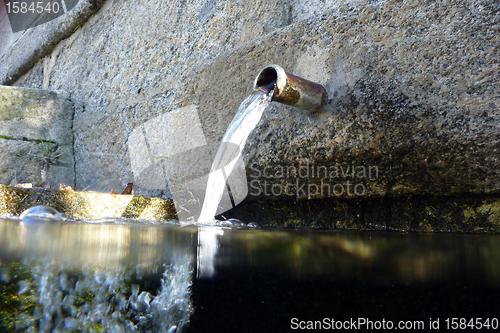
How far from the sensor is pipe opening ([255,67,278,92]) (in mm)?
1268

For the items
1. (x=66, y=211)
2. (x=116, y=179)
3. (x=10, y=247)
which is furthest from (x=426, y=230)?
(x=116, y=179)

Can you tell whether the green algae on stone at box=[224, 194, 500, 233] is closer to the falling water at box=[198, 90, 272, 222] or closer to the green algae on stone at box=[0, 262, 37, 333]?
the falling water at box=[198, 90, 272, 222]

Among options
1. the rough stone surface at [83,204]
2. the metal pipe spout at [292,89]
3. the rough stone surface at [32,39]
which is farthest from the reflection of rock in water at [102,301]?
the rough stone surface at [32,39]

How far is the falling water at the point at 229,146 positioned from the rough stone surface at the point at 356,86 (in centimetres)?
11

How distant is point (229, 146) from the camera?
1435mm

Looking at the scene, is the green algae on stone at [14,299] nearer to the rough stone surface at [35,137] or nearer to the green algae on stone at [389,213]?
the green algae on stone at [389,213]

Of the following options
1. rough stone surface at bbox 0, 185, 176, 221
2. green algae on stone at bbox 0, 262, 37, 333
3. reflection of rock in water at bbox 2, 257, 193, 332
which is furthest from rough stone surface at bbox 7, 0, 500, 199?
green algae on stone at bbox 0, 262, 37, 333

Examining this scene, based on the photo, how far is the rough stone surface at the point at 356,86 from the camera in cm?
101

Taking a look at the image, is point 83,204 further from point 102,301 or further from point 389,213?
point 389,213

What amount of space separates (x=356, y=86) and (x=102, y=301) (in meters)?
1.10

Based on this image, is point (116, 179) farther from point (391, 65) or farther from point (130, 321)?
point (130, 321)

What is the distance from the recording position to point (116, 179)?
2.37m

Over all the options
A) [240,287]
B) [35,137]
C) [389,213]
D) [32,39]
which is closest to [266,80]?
[389,213]

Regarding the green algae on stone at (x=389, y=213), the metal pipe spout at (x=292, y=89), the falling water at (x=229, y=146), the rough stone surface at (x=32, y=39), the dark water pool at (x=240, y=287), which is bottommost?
the dark water pool at (x=240, y=287)
